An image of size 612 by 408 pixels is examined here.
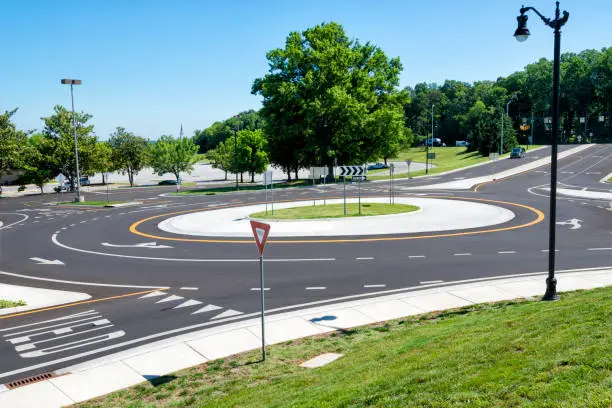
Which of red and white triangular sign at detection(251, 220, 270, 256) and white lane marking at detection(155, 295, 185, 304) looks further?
white lane marking at detection(155, 295, 185, 304)

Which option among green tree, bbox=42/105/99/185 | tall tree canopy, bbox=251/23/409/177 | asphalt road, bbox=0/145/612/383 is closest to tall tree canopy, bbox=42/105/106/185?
green tree, bbox=42/105/99/185

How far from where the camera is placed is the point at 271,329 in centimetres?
1139

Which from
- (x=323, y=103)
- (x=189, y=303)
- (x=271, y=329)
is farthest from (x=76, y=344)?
(x=323, y=103)

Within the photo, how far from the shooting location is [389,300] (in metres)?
13.3

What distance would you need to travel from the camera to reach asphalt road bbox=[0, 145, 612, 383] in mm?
11555

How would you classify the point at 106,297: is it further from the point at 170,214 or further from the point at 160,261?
the point at 170,214

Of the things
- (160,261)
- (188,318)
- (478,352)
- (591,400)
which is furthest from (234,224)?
(591,400)

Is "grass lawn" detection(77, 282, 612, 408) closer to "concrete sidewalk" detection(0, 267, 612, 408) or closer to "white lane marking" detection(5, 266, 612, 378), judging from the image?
"concrete sidewalk" detection(0, 267, 612, 408)

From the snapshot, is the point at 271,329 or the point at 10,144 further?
the point at 10,144

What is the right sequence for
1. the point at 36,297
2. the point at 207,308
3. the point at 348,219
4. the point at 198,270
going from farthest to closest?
the point at 348,219 < the point at 198,270 < the point at 36,297 < the point at 207,308

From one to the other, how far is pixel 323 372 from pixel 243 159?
61.1 metres

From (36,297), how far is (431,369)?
12790 millimetres

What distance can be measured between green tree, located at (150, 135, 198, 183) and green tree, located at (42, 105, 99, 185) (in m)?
10.8

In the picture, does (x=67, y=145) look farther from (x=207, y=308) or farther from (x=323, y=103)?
(x=207, y=308)
